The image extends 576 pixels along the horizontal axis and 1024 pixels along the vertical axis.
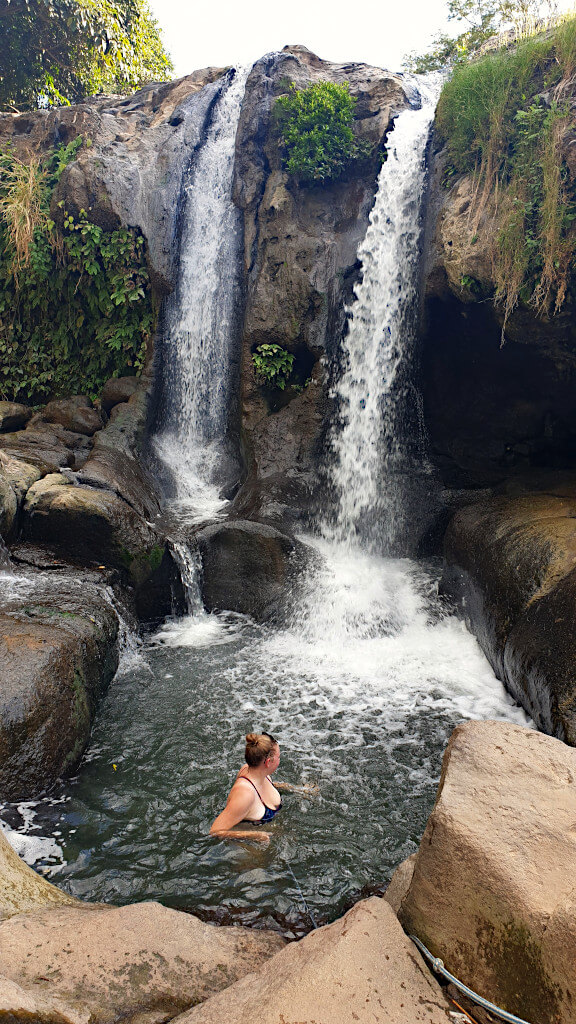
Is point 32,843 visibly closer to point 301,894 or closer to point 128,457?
point 301,894

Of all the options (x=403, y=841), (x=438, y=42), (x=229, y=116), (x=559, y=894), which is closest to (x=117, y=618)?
(x=403, y=841)

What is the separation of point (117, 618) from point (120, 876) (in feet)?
10.1

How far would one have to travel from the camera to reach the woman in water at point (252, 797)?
3.81 meters

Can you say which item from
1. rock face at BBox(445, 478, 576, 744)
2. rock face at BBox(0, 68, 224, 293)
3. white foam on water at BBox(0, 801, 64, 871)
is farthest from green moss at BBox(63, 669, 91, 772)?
rock face at BBox(0, 68, 224, 293)

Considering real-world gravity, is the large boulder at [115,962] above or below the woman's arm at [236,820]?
above

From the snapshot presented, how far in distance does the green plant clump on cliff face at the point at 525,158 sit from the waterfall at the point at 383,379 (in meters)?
1.55

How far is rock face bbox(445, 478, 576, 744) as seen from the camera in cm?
478

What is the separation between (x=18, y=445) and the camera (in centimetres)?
864

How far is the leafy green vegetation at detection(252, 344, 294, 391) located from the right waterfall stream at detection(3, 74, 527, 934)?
1007 mm

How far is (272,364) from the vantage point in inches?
388

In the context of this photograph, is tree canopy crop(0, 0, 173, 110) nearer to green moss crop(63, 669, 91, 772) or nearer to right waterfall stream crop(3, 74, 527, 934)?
right waterfall stream crop(3, 74, 527, 934)

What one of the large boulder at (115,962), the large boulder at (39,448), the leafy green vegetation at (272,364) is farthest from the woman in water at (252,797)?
the leafy green vegetation at (272,364)

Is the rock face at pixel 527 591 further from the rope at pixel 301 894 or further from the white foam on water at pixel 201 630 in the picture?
the white foam on water at pixel 201 630

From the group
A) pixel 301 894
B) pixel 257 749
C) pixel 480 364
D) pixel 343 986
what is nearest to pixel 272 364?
pixel 480 364
